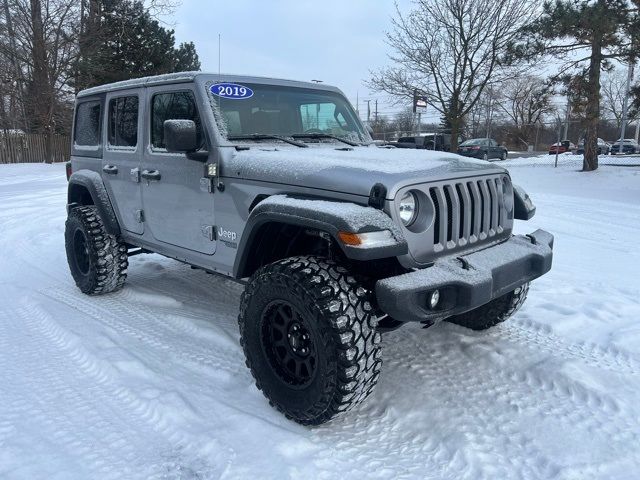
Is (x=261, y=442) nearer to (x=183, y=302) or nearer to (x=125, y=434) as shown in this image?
(x=125, y=434)

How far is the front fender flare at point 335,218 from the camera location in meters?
2.56

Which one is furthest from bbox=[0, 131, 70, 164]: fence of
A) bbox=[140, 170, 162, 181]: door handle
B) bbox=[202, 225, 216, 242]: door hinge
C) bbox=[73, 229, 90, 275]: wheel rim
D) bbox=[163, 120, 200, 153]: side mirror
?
bbox=[163, 120, 200, 153]: side mirror

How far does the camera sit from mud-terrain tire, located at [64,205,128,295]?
4.89 meters

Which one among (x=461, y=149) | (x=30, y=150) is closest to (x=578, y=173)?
(x=461, y=149)

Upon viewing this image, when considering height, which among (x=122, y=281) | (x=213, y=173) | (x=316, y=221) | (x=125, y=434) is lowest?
(x=125, y=434)

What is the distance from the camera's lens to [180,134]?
3373 mm

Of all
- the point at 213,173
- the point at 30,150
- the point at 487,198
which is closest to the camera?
the point at 487,198

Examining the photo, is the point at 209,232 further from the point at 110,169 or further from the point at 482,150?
the point at 482,150

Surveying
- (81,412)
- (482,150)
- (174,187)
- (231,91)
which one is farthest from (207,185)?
(482,150)

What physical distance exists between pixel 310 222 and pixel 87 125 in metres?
3.67

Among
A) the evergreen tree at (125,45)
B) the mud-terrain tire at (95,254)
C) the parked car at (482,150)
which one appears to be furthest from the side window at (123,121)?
the parked car at (482,150)

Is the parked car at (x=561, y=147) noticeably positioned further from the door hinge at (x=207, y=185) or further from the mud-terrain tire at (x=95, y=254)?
the door hinge at (x=207, y=185)

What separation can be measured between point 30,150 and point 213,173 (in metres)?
24.9

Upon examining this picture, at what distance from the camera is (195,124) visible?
364 cm
